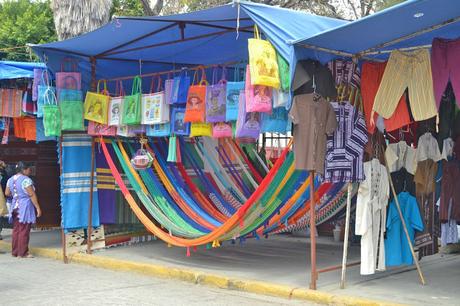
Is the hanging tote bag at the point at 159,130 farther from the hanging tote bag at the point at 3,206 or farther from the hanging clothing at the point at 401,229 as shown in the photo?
the hanging clothing at the point at 401,229

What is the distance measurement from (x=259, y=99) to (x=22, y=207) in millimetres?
4863

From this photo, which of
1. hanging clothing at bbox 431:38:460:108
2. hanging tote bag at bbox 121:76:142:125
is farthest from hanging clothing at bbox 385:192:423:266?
hanging tote bag at bbox 121:76:142:125

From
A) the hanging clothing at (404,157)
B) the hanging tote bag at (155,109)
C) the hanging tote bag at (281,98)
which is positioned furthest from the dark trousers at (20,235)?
the hanging clothing at (404,157)

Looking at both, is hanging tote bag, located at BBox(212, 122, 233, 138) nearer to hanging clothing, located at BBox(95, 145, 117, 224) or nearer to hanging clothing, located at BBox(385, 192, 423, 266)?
hanging clothing, located at BBox(385, 192, 423, 266)

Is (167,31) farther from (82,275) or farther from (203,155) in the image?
(82,275)

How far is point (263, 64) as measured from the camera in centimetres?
655

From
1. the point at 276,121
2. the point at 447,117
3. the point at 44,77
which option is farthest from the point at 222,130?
the point at 44,77

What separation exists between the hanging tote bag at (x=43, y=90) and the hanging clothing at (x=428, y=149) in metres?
5.29

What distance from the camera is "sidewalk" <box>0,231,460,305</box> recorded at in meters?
6.69

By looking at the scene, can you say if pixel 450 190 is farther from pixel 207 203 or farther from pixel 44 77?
pixel 44 77

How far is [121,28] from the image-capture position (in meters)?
7.95

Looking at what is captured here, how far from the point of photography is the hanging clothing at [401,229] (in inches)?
282

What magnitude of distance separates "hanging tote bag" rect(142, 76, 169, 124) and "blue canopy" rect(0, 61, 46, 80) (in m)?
2.16

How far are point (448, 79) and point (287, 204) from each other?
244 cm
